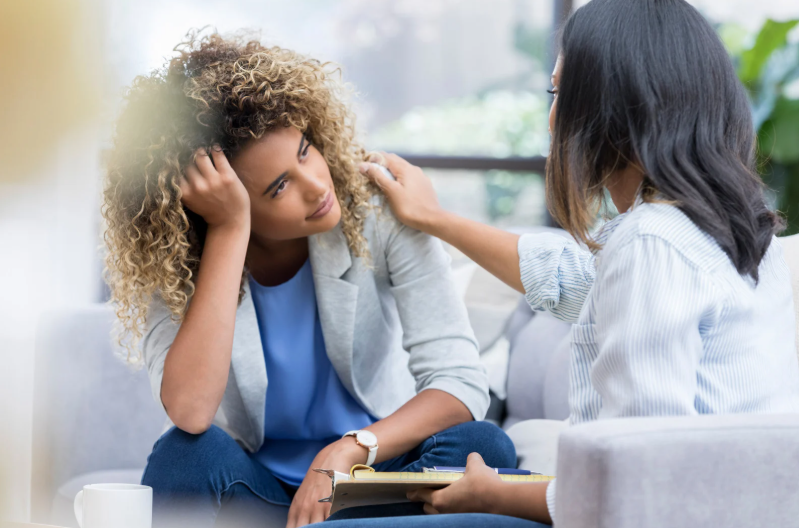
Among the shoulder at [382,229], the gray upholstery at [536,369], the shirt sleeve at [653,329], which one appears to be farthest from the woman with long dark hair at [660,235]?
the gray upholstery at [536,369]

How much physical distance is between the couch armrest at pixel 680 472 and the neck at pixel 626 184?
268mm

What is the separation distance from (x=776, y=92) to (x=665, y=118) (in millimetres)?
2435

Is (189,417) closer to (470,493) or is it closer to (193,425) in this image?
(193,425)

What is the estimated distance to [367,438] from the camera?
1.07 metres

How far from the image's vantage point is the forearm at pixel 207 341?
1.05 meters

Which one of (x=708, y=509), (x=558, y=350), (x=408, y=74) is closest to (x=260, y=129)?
(x=708, y=509)

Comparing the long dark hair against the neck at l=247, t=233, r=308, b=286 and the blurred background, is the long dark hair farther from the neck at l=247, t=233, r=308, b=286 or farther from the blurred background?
the blurred background

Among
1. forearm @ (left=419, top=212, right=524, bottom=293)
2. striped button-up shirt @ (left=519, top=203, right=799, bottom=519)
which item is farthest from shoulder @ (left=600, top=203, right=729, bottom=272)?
forearm @ (left=419, top=212, right=524, bottom=293)

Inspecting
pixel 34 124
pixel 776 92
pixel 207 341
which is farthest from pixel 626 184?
pixel 776 92

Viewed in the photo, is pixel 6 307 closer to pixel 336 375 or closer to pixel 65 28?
pixel 65 28

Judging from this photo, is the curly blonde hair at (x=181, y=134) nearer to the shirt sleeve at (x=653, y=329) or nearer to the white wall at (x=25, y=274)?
the shirt sleeve at (x=653, y=329)

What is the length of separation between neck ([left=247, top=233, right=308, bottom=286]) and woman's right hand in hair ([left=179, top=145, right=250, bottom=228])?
8.0 inches

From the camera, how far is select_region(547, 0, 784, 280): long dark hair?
0.72 meters

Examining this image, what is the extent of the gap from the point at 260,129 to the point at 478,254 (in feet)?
1.30
